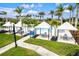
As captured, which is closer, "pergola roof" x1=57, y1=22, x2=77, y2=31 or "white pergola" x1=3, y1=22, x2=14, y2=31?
"pergola roof" x1=57, y1=22, x2=77, y2=31

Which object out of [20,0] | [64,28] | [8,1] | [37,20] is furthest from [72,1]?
[8,1]

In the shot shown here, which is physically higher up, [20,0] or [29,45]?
[20,0]

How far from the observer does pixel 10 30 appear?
5.69 metres

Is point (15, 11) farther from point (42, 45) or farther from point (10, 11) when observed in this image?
point (42, 45)

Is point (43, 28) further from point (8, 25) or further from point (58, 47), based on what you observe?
point (8, 25)

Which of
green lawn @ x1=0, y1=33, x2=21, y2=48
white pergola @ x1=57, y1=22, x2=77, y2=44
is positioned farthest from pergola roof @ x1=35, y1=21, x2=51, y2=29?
green lawn @ x1=0, y1=33, x2=21, y2=48

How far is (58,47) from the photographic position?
5.36 meters

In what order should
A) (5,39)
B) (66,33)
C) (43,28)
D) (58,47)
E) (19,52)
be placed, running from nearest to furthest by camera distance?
(19,52), (58,47), (5,39), (66,33), (43,28)

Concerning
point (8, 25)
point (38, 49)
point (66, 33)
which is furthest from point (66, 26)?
point (8, 25)

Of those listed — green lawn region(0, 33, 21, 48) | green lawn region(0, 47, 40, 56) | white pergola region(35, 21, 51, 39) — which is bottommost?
green lawn region(0, 47, 40, 56)

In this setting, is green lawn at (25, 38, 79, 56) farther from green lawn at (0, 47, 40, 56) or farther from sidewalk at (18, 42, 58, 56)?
green lawn at (0, 47, 40, 56)

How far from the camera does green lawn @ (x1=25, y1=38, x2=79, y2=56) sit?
5.26 meters

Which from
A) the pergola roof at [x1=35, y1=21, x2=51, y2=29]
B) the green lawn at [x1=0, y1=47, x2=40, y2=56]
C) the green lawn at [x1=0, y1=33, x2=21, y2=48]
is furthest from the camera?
the pergola roof at [x1=35, y1=21, x2=51, y2=29]

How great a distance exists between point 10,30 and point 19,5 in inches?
35.7
